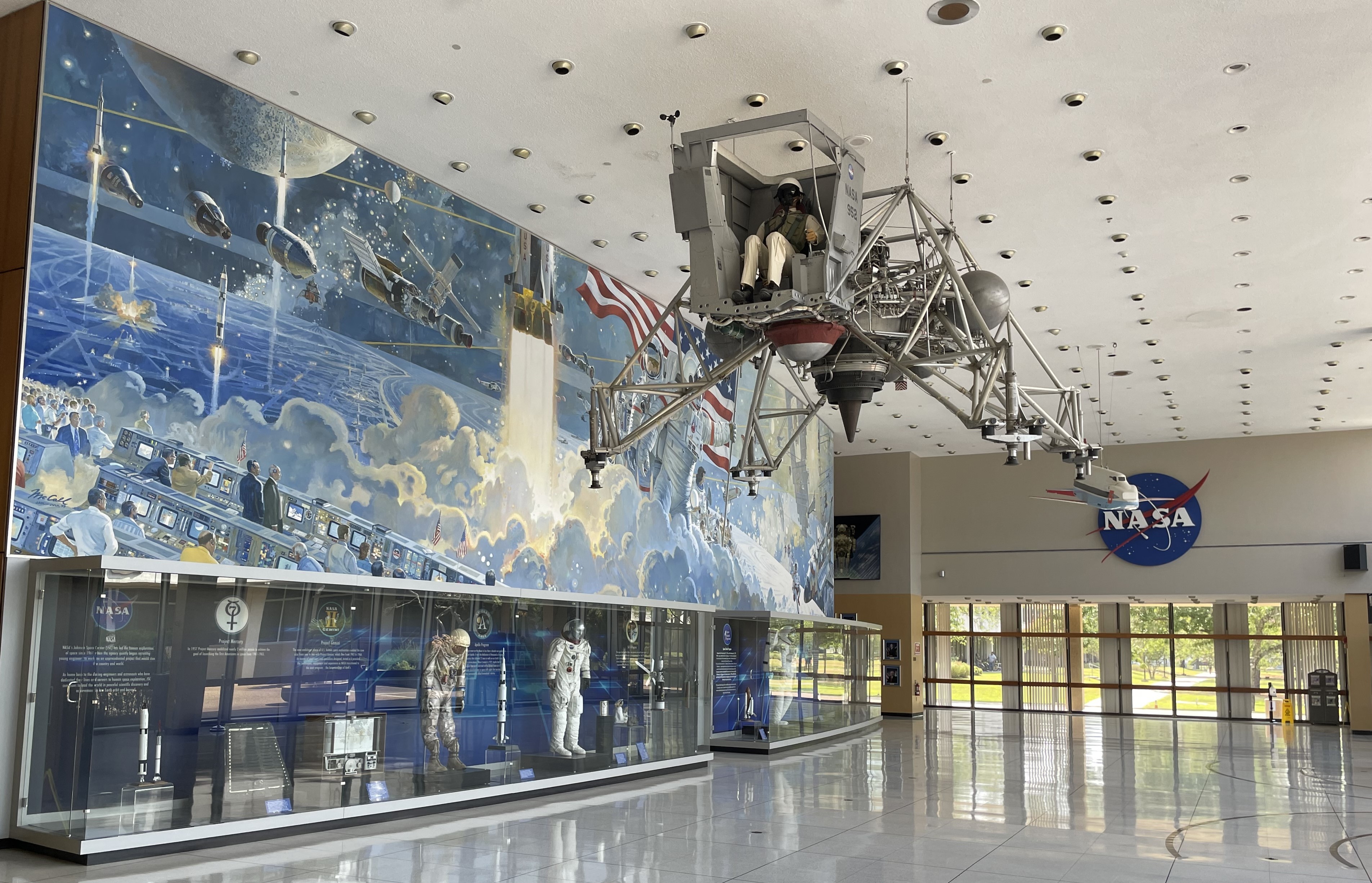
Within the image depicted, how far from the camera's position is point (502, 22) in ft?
30.9

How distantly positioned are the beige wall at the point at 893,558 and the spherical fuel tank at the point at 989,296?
69.4ft

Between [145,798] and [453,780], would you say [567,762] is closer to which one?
[453,780]

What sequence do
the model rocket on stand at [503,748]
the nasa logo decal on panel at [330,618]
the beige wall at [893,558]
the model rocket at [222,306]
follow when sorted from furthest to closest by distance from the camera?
1. the beige wall at [893,558]
2. the model rocket on stand at [503,748]
3. the model rocket at [222,306]
4. the nasa logo decal on panel at [330,618]

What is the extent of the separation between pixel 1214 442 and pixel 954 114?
2121 centimetres

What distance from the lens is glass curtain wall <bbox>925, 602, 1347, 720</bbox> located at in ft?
101

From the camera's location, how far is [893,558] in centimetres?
3109

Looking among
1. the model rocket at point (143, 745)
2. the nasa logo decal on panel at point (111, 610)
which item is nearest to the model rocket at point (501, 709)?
the model rocket at point (143, 745)

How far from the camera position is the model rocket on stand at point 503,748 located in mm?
10828

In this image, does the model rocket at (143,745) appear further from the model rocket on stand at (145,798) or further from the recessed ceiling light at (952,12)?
the recessed ceiling light at (952,12)

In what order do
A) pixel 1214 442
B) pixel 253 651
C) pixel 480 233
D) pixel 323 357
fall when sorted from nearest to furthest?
pixel 253 651, pixel 323 357, pixel 480 233, pixel 1214 442

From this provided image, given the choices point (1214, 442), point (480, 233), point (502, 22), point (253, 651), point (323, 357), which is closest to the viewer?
point (253, 651)

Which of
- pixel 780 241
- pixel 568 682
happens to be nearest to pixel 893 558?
pixel 568 682

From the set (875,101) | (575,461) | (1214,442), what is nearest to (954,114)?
(875,101)

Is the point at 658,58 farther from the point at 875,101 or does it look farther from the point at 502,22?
the point at 875,101
